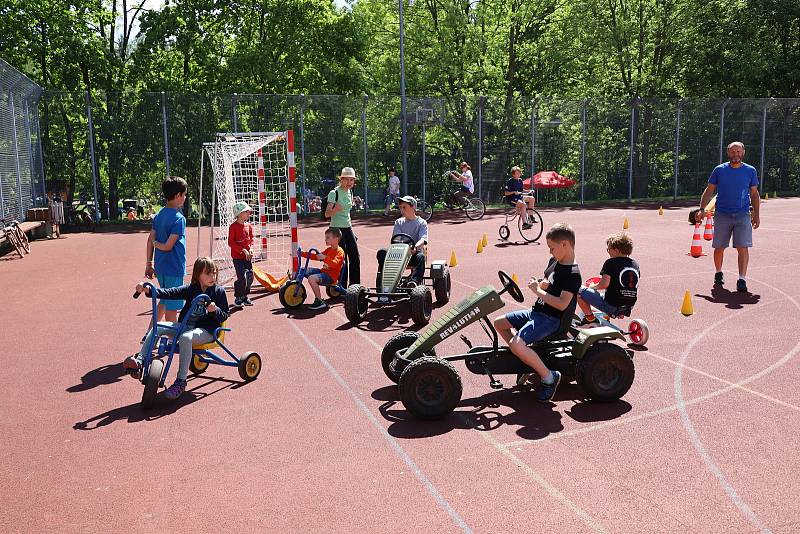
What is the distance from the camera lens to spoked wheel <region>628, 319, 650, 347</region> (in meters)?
7.57

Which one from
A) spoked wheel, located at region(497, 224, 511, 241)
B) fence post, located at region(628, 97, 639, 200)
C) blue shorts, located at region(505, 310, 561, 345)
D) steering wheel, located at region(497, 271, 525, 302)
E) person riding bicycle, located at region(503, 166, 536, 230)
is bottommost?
spoked wheel, located at region(497, 224, 511, 241)

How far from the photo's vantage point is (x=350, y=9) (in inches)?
1393

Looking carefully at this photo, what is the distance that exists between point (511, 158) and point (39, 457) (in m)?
26.1


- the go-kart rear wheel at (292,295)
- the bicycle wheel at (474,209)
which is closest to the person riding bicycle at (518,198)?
the bicycle wheel at (474,209)

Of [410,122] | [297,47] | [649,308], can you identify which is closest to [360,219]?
[410,122]

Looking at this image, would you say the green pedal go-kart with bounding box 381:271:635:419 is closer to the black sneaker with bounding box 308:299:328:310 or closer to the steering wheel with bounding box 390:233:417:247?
the steering wheel with bounding box 390:233:417:247

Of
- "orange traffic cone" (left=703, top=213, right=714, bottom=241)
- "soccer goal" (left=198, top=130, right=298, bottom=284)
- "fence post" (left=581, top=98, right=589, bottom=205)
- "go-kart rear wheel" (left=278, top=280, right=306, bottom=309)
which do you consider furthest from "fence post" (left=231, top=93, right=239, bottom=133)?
"go-kart rear wheel" (left=278, top=280, right=306, bottom=309)

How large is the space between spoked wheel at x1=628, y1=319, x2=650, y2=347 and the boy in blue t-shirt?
189 inches

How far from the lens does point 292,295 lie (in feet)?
32.3

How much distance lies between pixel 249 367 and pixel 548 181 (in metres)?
24.4

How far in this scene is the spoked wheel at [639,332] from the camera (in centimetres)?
757

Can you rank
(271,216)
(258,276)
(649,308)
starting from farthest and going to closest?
(271,216) < (258,276) < (649,308)

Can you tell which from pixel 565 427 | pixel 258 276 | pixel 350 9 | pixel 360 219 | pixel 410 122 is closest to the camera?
pixel 565 427

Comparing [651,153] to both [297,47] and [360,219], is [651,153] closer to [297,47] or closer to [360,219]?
[360,219]
